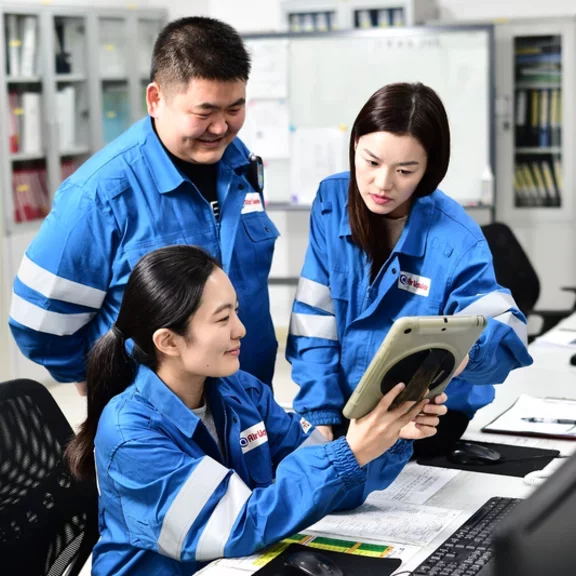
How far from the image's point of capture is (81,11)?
543 centimetres

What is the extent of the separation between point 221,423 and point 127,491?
0.75ft

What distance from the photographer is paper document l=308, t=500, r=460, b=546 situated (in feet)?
4.91

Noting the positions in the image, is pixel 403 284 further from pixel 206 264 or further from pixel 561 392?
pixel 561 392

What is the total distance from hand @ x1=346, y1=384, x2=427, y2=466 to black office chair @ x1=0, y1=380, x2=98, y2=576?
0.58 metres

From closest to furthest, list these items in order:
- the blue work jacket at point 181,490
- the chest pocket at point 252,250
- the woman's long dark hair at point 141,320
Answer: the blue work jacket at point 181,490
the woman's long dark hair at point 141,320
the chest pocket at point 252,250

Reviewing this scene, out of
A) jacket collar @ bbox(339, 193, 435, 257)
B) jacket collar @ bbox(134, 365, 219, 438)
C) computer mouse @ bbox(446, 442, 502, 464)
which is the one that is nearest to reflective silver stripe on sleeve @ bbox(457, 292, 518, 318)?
jacket collar @ bbox(339, 193, 435, 257)

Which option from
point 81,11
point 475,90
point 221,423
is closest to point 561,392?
point 221,423

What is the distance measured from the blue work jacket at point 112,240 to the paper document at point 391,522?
1.92ft

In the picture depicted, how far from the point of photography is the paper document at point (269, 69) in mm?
5441

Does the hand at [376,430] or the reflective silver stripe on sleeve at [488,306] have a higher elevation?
the reflective silver stripe on sleeve at [488,306]

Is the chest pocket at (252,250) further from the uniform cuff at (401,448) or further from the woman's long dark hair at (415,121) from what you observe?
the uniform cuff at (401,448)

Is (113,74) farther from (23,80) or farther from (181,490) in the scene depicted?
(181,490)

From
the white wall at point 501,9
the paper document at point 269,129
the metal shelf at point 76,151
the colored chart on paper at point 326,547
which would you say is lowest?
the colored chart on paper at point 326,547

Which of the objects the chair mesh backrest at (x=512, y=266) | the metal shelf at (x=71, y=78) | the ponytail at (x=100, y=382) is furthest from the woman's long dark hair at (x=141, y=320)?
the metal shelf at (x=71, y=78)
